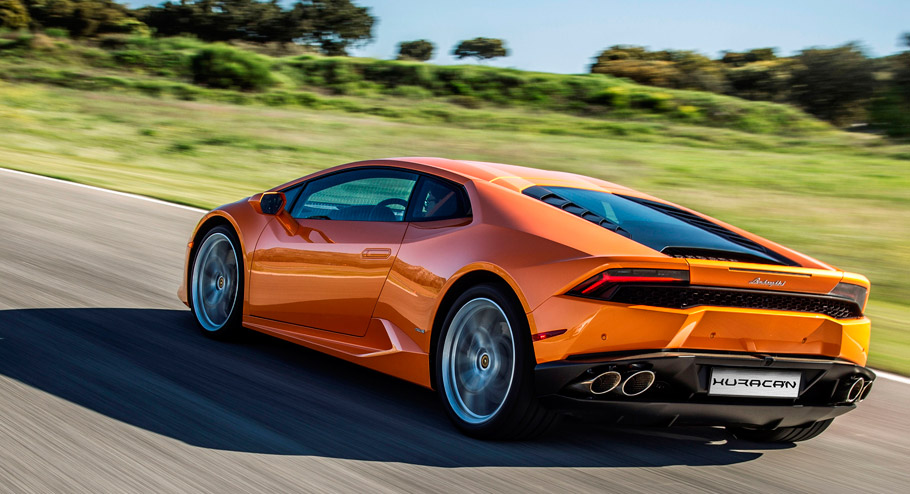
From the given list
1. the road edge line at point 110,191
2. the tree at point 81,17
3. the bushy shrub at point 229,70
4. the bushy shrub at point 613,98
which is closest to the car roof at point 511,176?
the road edge line at point 110,191

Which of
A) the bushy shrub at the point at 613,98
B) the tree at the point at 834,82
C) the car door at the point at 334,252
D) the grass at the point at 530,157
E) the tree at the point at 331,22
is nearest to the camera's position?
the car door at the point at 334,252

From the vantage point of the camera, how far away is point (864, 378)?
14.1 ft

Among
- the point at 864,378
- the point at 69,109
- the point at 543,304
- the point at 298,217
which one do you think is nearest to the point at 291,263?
the point at 298,217

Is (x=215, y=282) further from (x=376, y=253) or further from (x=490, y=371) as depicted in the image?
(x=490, y=371)

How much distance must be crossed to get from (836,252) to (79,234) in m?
8.77

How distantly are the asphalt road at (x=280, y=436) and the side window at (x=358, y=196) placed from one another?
89cm

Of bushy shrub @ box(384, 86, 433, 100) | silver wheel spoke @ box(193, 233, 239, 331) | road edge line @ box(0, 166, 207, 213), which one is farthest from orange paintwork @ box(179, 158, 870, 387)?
bushy shrub @ box(384, 86, 433, 100)

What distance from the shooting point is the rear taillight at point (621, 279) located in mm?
3855

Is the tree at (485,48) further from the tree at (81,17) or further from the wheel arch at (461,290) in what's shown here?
the wheel arch at (461,290)

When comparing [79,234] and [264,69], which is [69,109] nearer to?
[264,69]

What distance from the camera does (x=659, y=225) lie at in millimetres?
4590

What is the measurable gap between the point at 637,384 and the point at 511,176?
1.42m

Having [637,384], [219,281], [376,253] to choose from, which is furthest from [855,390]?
[219,281]

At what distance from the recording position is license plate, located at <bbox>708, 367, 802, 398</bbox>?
3980mm
